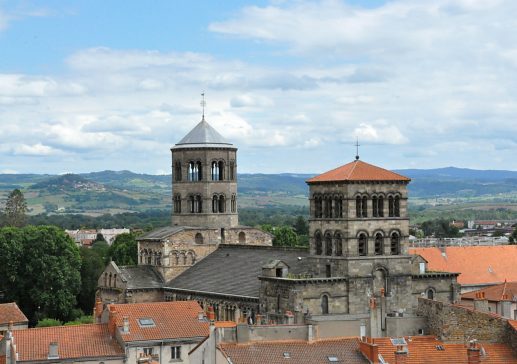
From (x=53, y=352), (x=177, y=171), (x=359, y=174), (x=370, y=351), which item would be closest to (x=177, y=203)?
(x=177, y=171)

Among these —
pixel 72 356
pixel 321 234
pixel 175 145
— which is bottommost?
pixel 72 356

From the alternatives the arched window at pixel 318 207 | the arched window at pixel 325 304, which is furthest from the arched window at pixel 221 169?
the arched window at pixel 325 304

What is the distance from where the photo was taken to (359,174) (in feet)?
267

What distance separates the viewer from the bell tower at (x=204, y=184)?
10694 centimetres

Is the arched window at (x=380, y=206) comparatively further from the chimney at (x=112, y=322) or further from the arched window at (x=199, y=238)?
the arched window at (x=199, y=238)

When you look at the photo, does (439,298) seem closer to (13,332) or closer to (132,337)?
(132,337)

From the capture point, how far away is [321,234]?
82750 millimetres

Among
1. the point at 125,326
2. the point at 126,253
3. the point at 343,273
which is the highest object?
the point at 343,273

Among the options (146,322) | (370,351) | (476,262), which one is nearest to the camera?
(370,351)

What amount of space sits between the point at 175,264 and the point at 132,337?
105 ft

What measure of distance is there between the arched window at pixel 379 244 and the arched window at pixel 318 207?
15.2 feet

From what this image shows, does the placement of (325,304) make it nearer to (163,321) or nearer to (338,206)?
(338,206)

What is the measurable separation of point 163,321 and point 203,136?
3590cm

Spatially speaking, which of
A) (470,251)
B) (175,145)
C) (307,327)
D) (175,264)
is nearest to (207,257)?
(175,264)
